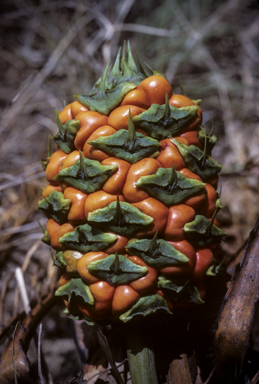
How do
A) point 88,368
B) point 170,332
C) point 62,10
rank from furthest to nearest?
1. point 62,10
2. point 88,368
3. point 170,332

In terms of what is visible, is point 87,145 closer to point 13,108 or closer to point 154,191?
point 154,191

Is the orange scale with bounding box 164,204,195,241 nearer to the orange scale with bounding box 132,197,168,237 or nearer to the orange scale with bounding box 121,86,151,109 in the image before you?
the orange scale with bounding box 132,197,168,237

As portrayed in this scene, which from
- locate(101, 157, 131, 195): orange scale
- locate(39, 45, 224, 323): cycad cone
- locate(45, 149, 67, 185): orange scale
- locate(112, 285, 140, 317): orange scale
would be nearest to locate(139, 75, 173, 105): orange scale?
locate(39, 45, 224, 323): cycad cone

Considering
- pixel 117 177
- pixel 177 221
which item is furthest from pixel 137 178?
pixel 177 221

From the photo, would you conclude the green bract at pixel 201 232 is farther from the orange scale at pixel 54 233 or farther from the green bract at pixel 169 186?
the orange scale at pixel 54 233

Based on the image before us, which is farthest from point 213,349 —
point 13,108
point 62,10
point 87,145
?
point 62,10

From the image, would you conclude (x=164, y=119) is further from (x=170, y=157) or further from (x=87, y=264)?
(x=87, y=264)

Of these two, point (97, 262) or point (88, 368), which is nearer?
point (97, 262)
